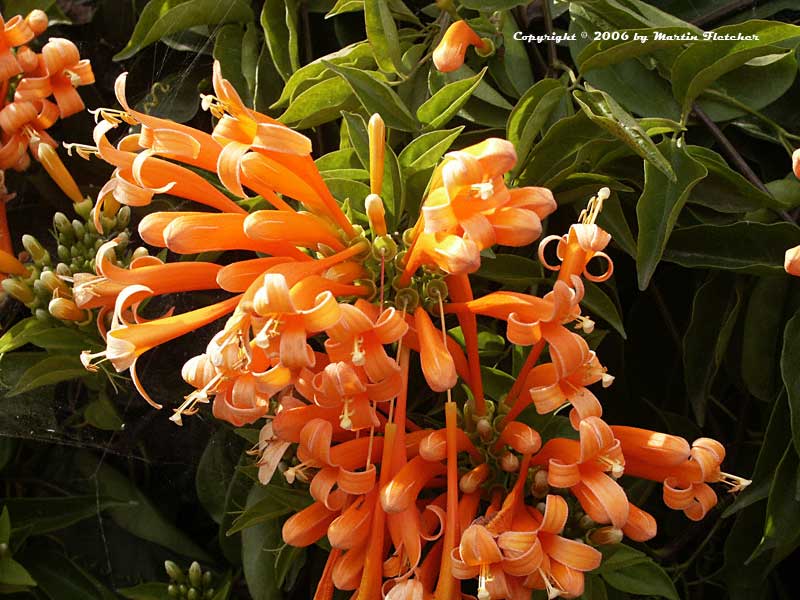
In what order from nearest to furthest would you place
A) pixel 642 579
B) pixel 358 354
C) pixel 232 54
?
pixel 358 354, pixel 642 579, pixel 232 54

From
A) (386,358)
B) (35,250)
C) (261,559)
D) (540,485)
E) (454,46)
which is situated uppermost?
(454,46)

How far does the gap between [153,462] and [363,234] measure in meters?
0.61

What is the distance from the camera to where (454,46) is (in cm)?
108

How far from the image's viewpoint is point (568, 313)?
2.76 feet

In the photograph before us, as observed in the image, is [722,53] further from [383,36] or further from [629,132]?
[383,36]

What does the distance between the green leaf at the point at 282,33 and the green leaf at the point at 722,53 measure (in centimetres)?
47

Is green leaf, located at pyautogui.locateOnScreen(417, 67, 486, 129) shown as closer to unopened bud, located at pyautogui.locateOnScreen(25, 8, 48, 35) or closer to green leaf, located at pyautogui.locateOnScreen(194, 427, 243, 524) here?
green leaf, located at pyautogui.locateOnScreen(194, 427, 243, 524)

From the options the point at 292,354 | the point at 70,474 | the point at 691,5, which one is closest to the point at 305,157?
the point at 292,354

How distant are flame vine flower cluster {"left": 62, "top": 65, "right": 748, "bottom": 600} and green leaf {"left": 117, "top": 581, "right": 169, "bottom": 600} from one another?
522 mm

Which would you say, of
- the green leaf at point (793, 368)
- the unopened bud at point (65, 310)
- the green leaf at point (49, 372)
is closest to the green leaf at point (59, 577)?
the green leaf at point (49, 372)

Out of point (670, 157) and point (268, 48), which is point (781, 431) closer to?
point (670, 157)

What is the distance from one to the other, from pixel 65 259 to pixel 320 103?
0.47 m

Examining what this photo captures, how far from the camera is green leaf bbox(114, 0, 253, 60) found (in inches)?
48.9

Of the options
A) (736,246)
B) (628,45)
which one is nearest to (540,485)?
(736,246)
